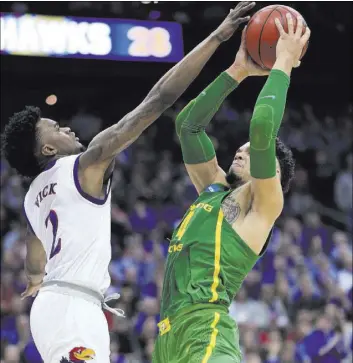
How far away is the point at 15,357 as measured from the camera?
882 centimetres

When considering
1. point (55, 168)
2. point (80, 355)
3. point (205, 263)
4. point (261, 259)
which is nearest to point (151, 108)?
point (55, 168)

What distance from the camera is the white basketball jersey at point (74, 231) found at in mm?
4301

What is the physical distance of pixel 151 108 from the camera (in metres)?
4.41

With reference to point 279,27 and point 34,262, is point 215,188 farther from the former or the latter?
point 34,262

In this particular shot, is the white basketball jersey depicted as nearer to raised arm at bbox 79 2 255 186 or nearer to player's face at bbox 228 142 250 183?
Answer: raised arm at bbox 79 2 255 186

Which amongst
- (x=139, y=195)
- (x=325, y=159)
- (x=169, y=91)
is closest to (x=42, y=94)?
(x=139, y=195)

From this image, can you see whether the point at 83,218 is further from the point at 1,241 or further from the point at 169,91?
the point at 1,241

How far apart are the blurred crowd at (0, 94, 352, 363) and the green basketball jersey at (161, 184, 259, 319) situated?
4.86 m

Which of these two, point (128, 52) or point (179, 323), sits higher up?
point (128, 52)

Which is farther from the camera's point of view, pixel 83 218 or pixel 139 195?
pixel 139 195

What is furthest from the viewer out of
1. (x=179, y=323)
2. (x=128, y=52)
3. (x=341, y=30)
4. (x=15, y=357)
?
(x=341, y=30)

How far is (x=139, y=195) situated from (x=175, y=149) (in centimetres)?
180

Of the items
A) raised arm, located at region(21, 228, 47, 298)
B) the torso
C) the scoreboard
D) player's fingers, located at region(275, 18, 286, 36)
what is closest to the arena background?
the scoreboard

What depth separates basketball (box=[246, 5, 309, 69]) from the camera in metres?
4.55
